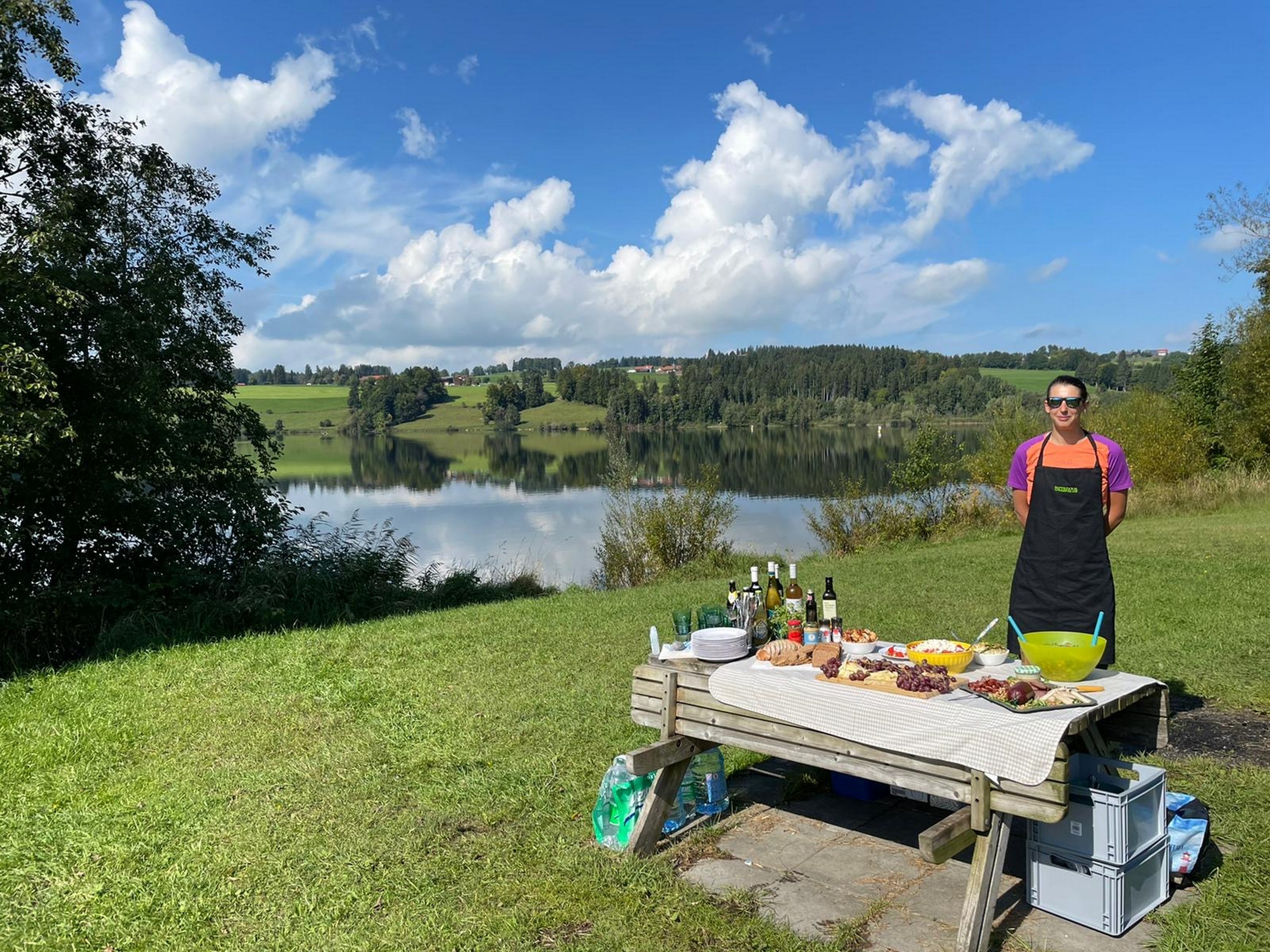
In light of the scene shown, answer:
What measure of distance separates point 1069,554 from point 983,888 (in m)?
1.95

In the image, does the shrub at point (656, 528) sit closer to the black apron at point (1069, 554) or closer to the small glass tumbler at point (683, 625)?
the black apron at point (1069, 554)

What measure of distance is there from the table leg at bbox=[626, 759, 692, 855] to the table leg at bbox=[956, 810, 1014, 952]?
50.3 inches

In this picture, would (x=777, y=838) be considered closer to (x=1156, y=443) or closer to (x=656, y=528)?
(x=656, y=528)

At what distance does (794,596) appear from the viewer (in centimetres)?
418

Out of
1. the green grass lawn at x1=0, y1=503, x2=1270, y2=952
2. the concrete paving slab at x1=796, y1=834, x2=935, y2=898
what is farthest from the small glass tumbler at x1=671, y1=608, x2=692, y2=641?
the concrete paving slab at x1=796, y1=834, x2=935, y2=898

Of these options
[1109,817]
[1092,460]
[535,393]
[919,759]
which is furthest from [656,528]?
[535,393]

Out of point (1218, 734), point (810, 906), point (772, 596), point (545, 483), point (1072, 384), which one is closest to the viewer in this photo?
point (810, 906)

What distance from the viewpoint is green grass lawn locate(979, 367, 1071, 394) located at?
69.6 meters

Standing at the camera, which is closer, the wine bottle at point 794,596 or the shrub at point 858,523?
the wine bottle at point 794,596

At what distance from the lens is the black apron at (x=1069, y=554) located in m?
4.15

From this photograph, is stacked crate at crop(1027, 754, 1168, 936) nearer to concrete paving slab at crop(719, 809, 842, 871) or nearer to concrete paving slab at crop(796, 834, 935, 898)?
concrete paving slab at crop(796, 834, 935, 898)

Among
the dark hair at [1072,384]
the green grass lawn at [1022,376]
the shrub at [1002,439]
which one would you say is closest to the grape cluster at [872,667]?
the dark hair at [1072,384]

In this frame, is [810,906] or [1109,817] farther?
[810,906]

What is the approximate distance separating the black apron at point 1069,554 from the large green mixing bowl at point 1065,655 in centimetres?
98
